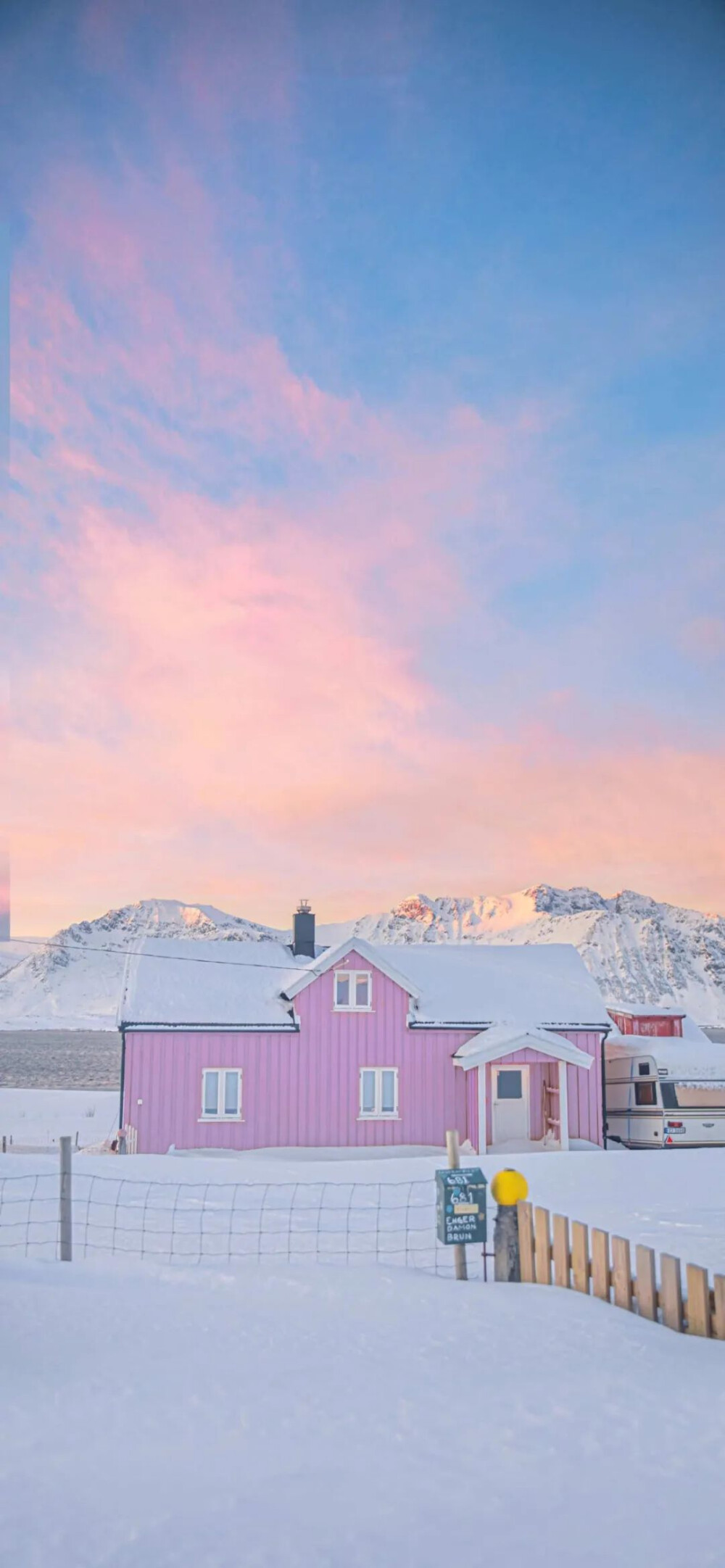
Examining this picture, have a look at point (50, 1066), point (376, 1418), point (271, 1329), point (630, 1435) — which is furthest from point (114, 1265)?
point (50, 1066)

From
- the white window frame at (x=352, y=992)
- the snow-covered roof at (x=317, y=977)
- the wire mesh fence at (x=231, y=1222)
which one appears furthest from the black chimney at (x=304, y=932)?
the wire mesh fence at (x=231, y=1222)

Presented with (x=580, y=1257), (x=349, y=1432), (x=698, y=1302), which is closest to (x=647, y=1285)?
(x=698, y=1302)

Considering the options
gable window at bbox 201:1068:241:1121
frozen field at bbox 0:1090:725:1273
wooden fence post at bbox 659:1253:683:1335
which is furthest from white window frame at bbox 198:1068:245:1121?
wooden fence post at bbox 659:1253:683:1335

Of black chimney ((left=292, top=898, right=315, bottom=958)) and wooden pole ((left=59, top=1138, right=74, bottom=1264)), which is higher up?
black chimney ((left=292, top=898, right=315, bottom=958))

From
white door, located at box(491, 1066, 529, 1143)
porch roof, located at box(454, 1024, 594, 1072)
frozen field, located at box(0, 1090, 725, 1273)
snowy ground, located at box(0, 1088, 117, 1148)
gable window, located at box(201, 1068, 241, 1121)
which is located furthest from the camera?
snowy ground, located at box(0, 1088, 117, 1148)

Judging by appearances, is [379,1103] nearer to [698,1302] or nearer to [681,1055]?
[681,1055]

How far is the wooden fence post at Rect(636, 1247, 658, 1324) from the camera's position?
934 cm

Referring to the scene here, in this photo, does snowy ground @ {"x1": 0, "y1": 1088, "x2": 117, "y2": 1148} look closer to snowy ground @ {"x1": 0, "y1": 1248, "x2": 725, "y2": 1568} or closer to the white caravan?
the white caravan

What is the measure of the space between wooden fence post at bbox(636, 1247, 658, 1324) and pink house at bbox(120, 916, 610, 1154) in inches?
767

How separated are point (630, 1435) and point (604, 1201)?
12.2 meters

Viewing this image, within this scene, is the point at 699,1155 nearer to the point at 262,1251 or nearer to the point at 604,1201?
the point at 604,1201

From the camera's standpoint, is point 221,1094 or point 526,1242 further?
point 221,1094

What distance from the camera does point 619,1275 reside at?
968cm

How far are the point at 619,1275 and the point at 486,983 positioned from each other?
22.9 m
